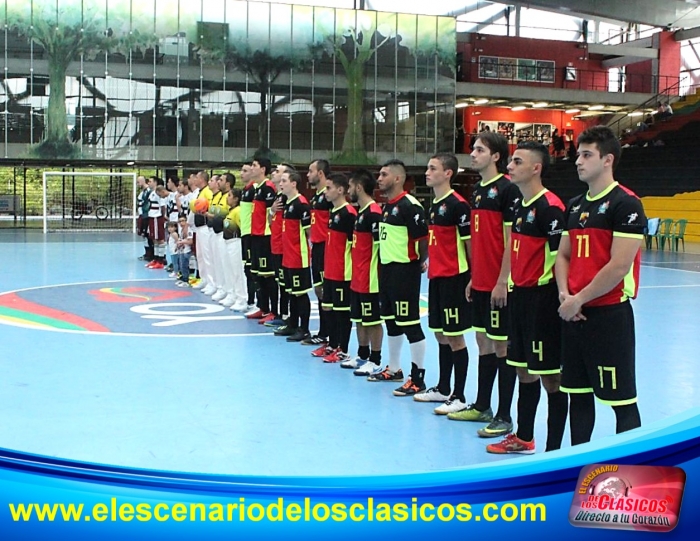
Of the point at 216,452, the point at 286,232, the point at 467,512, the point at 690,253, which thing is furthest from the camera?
the point at 690,253

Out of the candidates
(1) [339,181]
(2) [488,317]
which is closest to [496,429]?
(2) [488,317]

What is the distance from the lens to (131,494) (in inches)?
64.0

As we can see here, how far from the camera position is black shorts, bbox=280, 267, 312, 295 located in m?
9.21

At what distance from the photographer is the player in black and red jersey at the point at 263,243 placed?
403 inches

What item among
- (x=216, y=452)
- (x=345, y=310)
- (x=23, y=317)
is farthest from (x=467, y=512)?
(x=23, y=317)

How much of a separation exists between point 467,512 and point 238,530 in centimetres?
45

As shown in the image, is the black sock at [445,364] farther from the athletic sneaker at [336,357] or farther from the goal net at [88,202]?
the goal net at [88,202]

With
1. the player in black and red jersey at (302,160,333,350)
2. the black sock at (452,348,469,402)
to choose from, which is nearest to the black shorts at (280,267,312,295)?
the player in black and red jersey at (302,160,333,350)

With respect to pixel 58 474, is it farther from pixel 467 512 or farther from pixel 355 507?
pixel 467 512

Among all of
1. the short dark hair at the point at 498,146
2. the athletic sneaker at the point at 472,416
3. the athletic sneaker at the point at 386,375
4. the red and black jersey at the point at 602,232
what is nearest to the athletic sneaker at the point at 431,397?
the athletic sneaker at the point at 472,416

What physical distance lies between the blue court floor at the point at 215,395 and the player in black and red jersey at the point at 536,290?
583 millimetres

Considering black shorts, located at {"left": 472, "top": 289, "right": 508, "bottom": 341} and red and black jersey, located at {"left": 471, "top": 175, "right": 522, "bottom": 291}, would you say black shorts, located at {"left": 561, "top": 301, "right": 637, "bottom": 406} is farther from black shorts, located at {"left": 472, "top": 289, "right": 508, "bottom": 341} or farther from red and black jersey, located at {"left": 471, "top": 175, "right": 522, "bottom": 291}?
red and black jersey, located at {"left": 471, "top": 175, "right": 522, "bottom": 291}

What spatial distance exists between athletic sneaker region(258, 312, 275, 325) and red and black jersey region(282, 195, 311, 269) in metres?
1.18

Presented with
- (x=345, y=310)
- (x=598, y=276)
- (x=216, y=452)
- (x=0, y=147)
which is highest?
(x=0, y=147)
